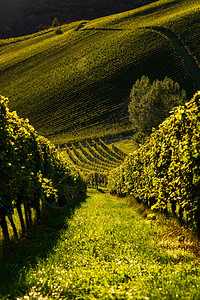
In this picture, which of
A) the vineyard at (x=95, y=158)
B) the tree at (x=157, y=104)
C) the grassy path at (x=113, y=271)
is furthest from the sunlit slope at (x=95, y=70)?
the grassy path at (x=113, y=271)

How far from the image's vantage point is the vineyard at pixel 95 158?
61531 millimetres

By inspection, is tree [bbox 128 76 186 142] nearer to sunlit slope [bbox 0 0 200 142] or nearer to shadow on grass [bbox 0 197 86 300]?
sunlit slope [bbox 0 0 200 142]

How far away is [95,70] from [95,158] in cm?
6137

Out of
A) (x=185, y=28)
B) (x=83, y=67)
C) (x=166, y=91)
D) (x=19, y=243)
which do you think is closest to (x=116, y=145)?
(x=166, y=91)

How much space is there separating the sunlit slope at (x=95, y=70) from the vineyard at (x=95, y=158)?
30.4 ft

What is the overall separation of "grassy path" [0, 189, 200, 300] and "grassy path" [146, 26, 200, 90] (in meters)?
93.5

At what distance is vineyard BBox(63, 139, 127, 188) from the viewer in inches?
2422

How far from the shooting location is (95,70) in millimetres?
120312

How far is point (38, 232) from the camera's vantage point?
34.6 ft

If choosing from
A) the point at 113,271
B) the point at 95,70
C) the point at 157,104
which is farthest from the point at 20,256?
the point at 95,70

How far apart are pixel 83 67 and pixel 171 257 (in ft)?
419

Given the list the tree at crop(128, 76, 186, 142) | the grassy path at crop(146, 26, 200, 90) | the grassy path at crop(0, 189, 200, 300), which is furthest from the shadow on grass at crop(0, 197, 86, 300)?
the grassy path at crop(146, 26, 200, 90)

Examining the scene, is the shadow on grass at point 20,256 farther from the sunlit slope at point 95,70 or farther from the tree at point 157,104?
the sunlit slope at point 95,70

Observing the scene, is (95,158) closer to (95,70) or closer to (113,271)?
(95,70)
